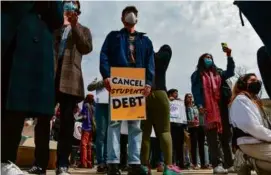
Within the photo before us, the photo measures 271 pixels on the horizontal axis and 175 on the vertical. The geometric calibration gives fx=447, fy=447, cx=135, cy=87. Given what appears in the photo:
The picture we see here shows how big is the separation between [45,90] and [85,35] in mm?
1419

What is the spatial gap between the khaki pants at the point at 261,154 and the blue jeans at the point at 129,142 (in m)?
1.11

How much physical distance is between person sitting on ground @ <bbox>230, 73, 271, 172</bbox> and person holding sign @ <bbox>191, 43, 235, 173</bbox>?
6.10 feet

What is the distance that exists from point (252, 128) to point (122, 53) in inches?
62.4

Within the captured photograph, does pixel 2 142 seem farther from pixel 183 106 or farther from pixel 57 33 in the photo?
pixel 183 106

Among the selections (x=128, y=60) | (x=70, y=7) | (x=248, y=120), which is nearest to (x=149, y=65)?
(x=128, y=60)

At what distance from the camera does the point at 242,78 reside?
463 centimetres

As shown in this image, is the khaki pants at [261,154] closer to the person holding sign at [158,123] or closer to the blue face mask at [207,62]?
the person holding sign at [158,123]

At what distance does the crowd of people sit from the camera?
3041mm

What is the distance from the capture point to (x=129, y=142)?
179 inches

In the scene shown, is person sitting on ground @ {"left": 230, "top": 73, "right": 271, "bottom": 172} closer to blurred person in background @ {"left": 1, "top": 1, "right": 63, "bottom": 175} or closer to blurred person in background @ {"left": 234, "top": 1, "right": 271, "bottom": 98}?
blurred person in background @ {"left": 234, "top": 1, "right": 271, "bottom": 98}

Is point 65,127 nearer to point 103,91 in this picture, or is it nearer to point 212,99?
point 103,91

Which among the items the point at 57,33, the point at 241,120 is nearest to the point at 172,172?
the point at 241,120

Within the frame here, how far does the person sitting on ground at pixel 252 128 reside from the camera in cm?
392

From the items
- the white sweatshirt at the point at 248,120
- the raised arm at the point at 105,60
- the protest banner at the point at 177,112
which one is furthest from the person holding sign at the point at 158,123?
the protest banner at the point at 177,112
